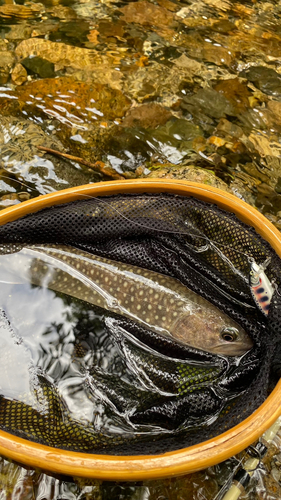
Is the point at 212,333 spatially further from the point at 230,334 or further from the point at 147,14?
the point at 147,14

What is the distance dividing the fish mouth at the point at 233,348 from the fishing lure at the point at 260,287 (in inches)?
11.0

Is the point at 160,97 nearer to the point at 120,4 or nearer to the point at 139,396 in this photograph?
the point at 120,4

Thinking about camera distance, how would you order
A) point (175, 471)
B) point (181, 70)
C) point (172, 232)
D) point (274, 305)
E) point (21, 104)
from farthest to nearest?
point (181, 70) < point (21, 104) < point (172, 232) < point (274, 305) < point (175, 471)

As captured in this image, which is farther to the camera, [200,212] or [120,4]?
[120,4]

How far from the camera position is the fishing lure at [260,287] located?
1994 mm

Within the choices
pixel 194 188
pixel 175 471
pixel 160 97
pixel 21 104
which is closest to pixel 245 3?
pixel 160 97

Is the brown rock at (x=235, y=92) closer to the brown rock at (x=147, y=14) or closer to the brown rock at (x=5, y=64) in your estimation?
the brown rock at (x=147, y=14)

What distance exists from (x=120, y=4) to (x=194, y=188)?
11.2ft

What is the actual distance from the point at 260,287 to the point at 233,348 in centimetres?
47

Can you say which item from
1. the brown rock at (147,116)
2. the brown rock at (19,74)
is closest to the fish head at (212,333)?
the brown rock at (147,116)

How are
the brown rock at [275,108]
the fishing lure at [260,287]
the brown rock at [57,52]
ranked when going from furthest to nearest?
the brown rock at [57,52], the brown rock at [275,108], the fishing lure at [260,287]

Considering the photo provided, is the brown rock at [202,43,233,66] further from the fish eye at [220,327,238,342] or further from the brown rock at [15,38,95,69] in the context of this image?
the fish eye at [220,327,238,342]

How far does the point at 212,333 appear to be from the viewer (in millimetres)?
2328

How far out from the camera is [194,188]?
229 cm
